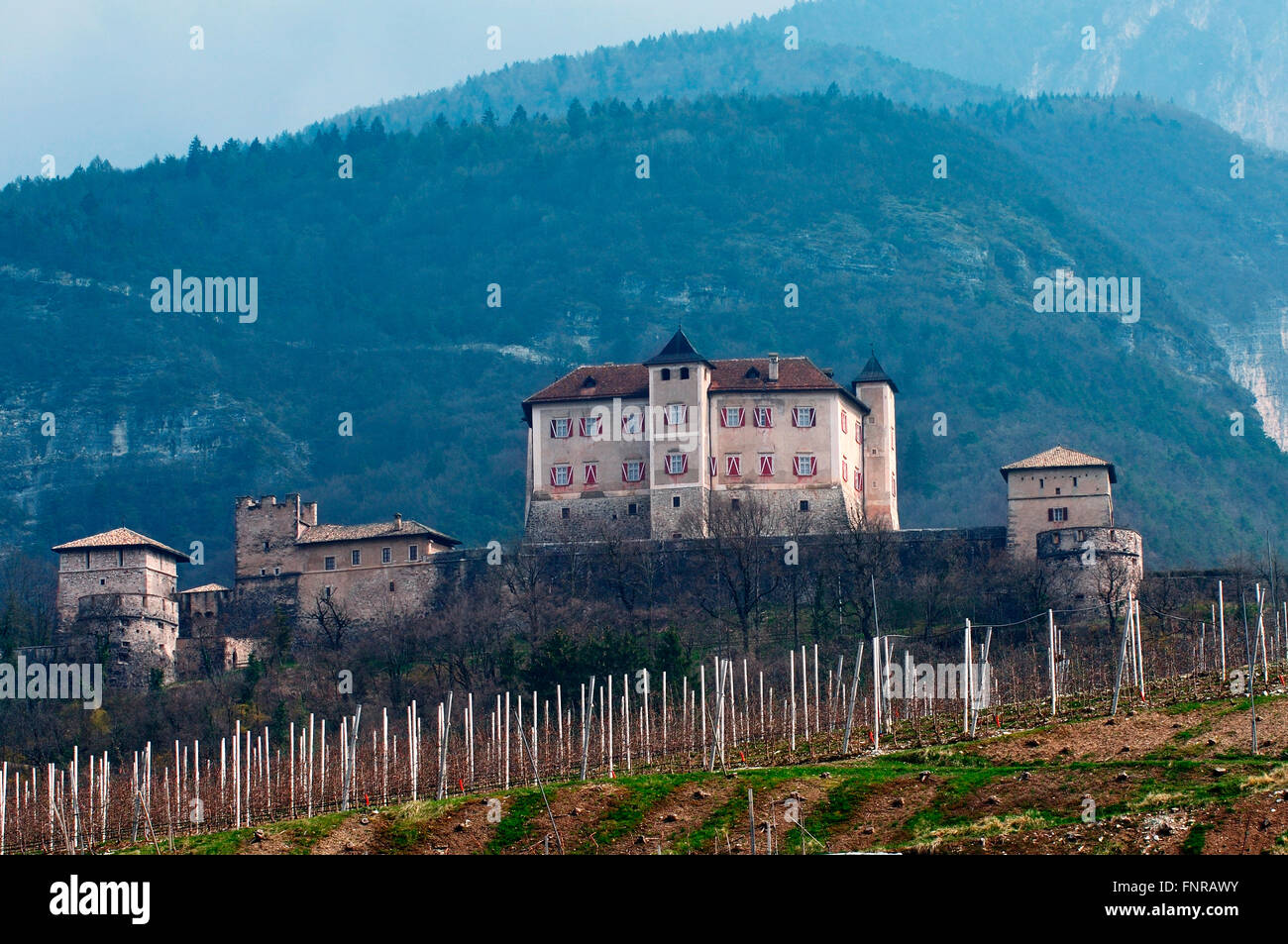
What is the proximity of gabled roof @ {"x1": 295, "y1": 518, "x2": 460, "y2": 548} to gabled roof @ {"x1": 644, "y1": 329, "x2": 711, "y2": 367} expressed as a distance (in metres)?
11.8

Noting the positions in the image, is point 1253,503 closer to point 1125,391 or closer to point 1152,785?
point 1125,391

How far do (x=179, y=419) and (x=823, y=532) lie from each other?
105561 mm

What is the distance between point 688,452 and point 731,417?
2.56 metres

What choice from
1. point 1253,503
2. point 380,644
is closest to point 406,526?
point 380,644

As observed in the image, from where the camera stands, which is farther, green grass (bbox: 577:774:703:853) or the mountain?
the mountain

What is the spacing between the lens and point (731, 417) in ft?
294

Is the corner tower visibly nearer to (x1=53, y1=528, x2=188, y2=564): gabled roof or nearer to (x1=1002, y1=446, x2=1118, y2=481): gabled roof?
(x1=1002, y1=446, x2=1118, y2=481): gabled roof

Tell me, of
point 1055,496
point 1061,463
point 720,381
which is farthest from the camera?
point 720,381

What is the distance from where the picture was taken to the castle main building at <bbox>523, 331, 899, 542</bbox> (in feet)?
289

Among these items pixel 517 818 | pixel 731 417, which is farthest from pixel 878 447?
pixel 517 818

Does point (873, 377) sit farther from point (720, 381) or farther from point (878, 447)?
point (720, 381)

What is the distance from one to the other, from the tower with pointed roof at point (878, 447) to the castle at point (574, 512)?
890 millimetres

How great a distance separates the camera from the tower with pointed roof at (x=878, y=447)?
3693 inches

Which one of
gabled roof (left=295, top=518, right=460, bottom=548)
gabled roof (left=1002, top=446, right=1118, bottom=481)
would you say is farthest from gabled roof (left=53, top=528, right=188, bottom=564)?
gabled roof (left=1002, top=446, right=1118, bottom=481)
